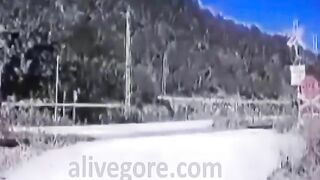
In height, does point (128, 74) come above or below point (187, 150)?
above

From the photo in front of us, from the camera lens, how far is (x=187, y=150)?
114 cm

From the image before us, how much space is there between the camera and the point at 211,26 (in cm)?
115

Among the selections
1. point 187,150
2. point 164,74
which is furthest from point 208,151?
point 164,74

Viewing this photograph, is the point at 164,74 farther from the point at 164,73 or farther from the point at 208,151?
the point at 208,151

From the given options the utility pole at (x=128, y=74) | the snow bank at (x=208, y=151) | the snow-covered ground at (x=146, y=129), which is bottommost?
the snow bank at (x=208, y=151)

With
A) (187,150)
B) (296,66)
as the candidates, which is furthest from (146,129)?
(296,66)

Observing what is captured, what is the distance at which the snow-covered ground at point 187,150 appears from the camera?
44.5 inches

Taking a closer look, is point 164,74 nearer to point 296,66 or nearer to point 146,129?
point 146,129

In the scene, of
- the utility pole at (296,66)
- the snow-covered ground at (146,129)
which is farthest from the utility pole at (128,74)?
the utility pole at (296,66)

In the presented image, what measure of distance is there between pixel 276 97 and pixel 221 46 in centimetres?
15

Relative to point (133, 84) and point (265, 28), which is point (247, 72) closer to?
point (265, 28)

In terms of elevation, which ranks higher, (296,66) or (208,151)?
(296,66)

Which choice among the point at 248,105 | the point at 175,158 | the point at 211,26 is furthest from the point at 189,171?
the point at 211,26

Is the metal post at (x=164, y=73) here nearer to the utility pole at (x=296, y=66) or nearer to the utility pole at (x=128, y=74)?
the utility pole at (x=128, y=74)
